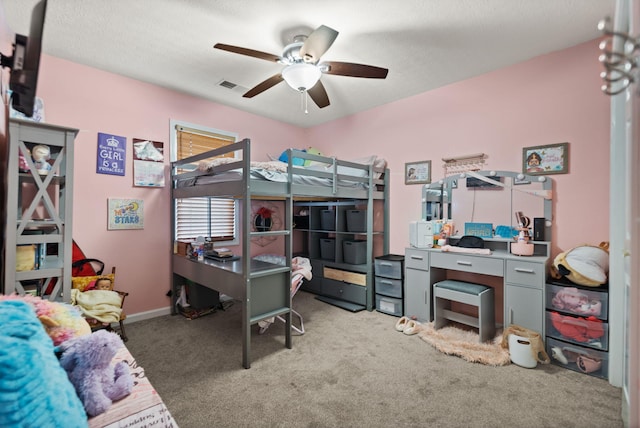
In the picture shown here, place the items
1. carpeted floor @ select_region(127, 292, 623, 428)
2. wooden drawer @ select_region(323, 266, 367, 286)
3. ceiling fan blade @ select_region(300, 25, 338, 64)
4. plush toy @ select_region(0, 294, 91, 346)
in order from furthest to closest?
1. wooden drawer @ select_region(323, 266, 367, 286)
2. ceiling fan blade @ select_region(300, 25, 338, 64)
3. carpeted floor @ select_region(127, 292, 623, 428)
4. plush toy @ select_region(0, 294, 91, 346)

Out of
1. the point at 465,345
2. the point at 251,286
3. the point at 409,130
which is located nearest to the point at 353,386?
the point at 251,286

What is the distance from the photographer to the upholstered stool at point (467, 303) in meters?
2.49

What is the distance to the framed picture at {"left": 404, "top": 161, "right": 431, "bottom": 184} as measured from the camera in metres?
3.32

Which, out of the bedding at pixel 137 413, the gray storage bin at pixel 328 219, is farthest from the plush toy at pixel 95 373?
the gray storage bin at pixel 328 219

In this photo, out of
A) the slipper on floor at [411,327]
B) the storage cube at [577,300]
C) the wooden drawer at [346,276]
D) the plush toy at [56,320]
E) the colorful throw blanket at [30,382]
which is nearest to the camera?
the colorful throw blanket at [30,382]

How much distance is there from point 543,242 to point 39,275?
378 centimetres

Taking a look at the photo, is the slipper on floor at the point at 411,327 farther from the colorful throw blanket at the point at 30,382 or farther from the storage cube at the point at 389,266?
the colorful throw blanket at the point at 30,382

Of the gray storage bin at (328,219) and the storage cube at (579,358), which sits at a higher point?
the gray storage bin at (328,219)

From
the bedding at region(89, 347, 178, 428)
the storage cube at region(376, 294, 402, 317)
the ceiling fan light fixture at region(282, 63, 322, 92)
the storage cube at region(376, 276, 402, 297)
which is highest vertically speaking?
the ceiling fan light fixture at region(282, 63, 322, 92)

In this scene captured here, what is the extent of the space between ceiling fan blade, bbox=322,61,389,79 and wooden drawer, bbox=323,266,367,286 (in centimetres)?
219

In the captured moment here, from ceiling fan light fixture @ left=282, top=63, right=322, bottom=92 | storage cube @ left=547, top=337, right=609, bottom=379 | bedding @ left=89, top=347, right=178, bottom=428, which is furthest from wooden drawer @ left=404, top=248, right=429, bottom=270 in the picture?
bedding @ left=89, top=347, right=178, bottom=428

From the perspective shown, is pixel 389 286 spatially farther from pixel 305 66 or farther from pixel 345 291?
pixel 305 66

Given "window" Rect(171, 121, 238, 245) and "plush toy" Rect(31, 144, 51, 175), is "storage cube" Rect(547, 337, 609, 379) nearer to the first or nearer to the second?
"window" Rect(171, 121, 238, 245)

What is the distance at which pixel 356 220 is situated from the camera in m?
3.64
